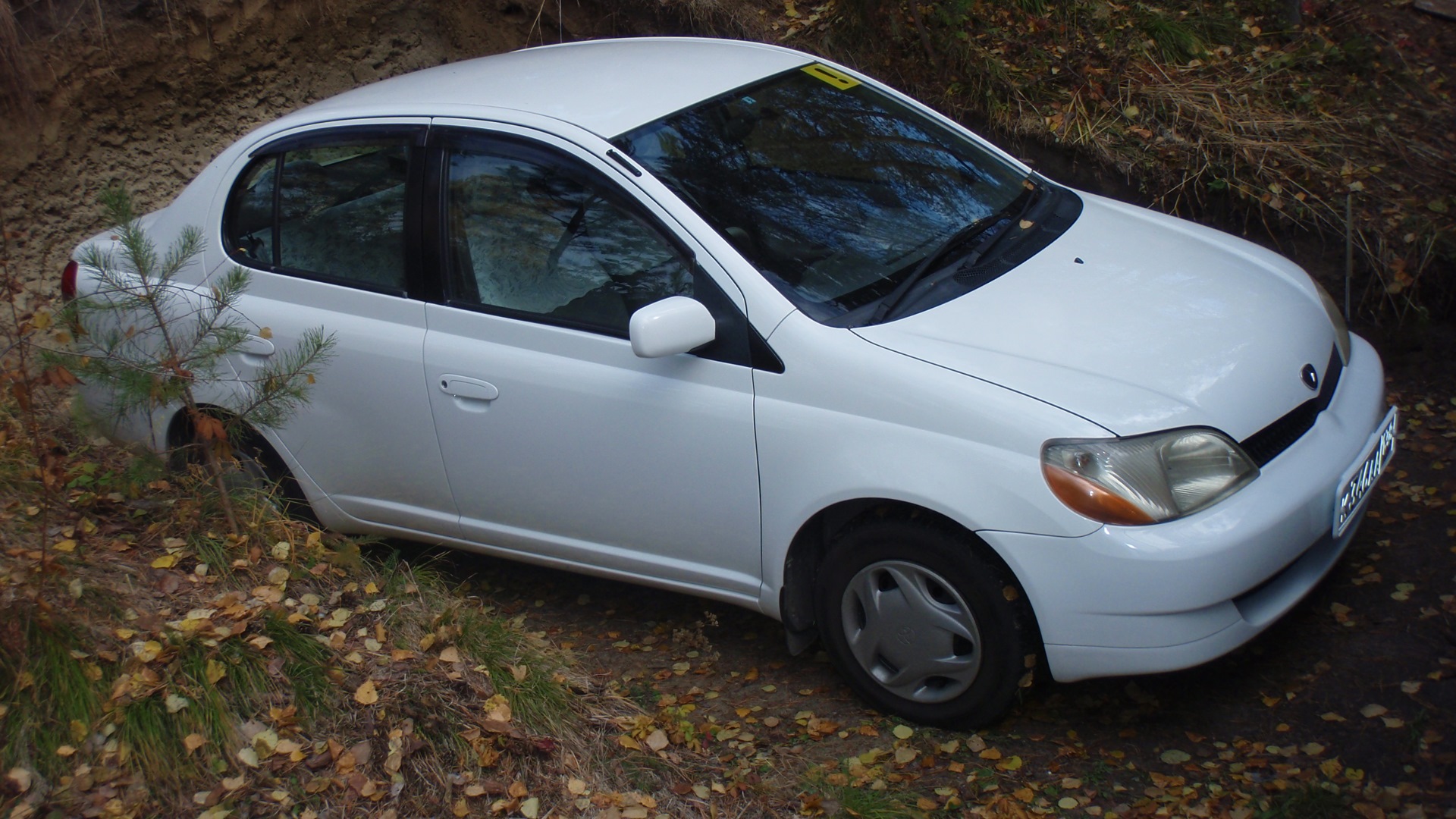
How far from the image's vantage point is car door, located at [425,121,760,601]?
11.3 ft

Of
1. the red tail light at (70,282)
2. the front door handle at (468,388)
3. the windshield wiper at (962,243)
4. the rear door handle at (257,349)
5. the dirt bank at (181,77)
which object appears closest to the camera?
the windshield wiper at (962,243)

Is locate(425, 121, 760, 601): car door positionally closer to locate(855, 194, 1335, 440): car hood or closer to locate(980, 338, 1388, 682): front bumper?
locate(855, 194, 1335, 440): car hood

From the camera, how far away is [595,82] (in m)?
4.01

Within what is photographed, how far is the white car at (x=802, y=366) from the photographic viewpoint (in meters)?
3.00

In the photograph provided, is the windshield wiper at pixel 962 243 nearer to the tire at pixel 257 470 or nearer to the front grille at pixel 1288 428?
the front grille at pixel 1288 428

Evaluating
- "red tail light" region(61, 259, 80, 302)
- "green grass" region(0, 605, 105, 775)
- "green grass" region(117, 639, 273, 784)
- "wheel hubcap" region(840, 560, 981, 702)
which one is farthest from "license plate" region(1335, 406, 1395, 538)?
"red tail light" region(61, 259, 80, 302)

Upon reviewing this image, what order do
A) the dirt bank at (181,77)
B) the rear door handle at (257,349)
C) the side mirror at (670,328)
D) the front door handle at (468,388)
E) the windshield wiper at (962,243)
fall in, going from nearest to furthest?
1. the side mirror at (670,328)
2. the windshield wiper at (962,243)
3. the front door handle at (468,388)
4. the rear door handle at (257,349)
5. the dirt bank at (181,77)

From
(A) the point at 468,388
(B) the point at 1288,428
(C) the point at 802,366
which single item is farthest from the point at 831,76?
(B) the point at 1288,428

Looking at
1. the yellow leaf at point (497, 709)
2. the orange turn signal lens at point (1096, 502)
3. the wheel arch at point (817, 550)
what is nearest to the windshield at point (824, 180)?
the wheel arch at point (817, 550)

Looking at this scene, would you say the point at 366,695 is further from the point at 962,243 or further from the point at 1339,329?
the point at 1339,329

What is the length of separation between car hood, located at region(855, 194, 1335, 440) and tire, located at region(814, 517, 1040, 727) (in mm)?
492

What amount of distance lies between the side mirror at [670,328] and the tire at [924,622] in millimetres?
700

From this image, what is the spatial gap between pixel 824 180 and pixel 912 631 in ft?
4.86

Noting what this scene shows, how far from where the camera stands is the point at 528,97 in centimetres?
389
